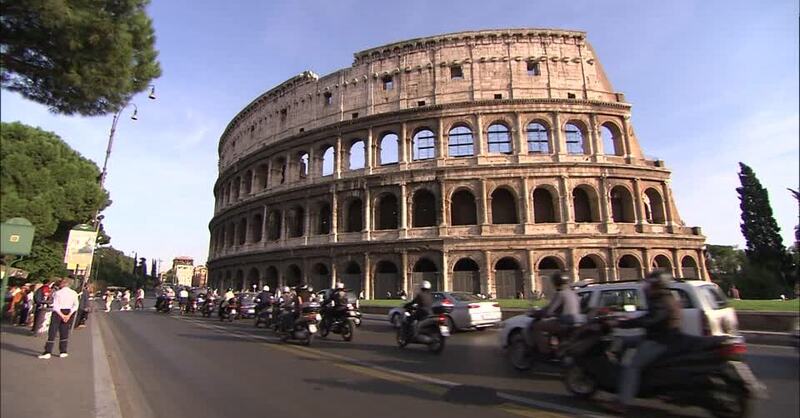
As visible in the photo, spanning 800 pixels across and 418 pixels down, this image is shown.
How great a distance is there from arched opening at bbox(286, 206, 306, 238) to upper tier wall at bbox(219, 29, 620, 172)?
7.07 metres

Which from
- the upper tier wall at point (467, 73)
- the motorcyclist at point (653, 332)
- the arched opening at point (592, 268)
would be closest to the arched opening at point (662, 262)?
the arched opening at point (592, 268)

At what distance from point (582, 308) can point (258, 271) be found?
31.6 metres

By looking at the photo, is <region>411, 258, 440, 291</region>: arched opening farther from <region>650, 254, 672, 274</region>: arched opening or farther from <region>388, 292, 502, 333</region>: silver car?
Result: <region>650, 254, 672, 274</region>: arched opening

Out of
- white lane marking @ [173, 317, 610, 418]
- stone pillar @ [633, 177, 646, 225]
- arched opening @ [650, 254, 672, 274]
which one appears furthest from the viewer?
arched opening @ [650, 254, 672, 274]

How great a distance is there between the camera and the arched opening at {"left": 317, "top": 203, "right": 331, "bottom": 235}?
32.2 meters

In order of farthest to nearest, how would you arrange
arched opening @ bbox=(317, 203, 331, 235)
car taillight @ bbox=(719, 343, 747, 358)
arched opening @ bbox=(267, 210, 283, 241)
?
arched opening @ bbox=(267, 210, 283, 241)
arched opening @ bbox=(317, 203, 331, 235)
car taillight @ bbox=(719, 343, 747, 358)

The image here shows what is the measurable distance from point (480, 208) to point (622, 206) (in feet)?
32.6

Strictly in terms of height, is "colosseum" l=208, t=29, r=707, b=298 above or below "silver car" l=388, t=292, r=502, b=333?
above

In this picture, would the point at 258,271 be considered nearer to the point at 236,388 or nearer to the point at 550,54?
the point at 550,54

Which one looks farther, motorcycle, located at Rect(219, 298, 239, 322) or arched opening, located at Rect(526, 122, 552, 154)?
arched opening, located at Rect(526, 122, 552, 154)

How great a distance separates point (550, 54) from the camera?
1154 inches

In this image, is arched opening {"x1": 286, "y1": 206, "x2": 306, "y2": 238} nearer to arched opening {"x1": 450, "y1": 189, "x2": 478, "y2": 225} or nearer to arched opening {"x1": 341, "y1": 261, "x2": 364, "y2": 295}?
arched opening {"x1": 341, "y1": 261, "x2": 364, "y2": 295}

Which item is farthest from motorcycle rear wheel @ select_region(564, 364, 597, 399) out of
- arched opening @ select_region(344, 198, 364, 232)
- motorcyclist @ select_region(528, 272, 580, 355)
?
arched opening @ select_region(344, 198, 364, 232)

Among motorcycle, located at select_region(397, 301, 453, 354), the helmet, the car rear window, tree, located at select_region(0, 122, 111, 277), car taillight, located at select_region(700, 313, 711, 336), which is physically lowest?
motorcycle, located at select_region(397, 301, 453, 354)
